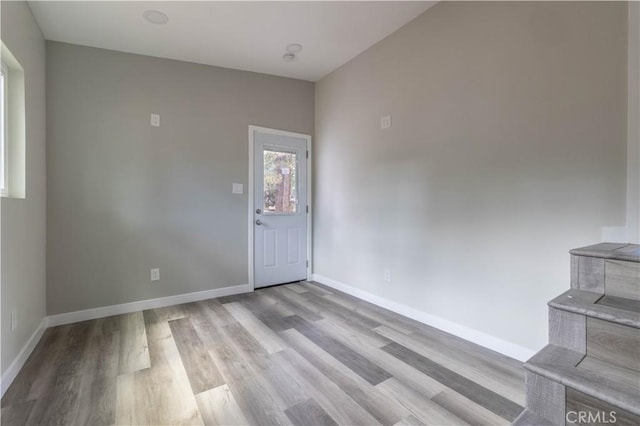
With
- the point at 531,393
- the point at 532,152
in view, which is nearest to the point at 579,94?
the point at 532,152

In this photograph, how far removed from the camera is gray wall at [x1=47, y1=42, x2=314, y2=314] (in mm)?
2904

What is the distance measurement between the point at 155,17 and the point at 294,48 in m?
1.34

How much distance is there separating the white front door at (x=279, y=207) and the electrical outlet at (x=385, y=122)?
1381mm

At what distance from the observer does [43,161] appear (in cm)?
274

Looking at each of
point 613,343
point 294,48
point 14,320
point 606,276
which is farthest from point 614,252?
point 14,320

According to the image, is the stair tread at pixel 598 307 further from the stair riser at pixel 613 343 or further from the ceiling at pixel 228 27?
the ceiling at pixel 228 27

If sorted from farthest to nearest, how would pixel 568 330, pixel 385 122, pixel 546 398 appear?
1. pixel 385 122
2. pixel 568 330
3. pixel 546 398

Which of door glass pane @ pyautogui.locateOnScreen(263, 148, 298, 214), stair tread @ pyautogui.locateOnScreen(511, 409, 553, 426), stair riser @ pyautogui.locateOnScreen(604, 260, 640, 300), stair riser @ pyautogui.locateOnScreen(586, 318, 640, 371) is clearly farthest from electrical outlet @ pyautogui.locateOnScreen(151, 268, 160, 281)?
stair riser @ pyautogui.locateOnScreen(604, 260, 640, 300)

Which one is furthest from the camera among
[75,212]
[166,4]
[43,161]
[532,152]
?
[75,212]

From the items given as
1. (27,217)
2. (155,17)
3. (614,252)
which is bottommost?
(614,252)

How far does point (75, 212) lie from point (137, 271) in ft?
2.74

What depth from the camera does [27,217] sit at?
7.54 feet

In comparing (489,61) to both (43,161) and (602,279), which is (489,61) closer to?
(602,279)

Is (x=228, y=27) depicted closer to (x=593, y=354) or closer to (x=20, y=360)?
(x=20, y=360)
